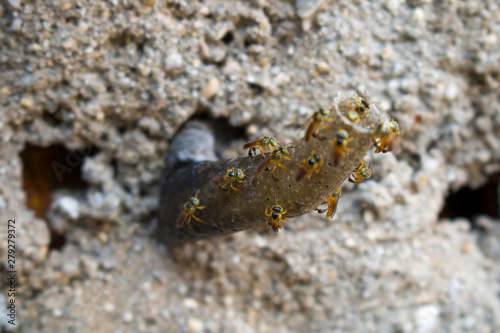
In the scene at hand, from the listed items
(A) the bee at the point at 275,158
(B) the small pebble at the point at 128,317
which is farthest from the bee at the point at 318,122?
(B) the small pebble at the point at 128,317

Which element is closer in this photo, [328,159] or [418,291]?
[328,159]

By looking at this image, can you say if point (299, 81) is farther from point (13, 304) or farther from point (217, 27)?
point (13, 304)

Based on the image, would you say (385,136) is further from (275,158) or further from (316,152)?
(275,158)

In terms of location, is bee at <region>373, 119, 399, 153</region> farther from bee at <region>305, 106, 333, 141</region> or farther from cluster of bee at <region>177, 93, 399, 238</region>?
bee at <region>305, 106, 333, 141</region>

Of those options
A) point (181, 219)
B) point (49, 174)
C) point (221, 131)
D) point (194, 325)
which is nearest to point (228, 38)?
point (221, 131)

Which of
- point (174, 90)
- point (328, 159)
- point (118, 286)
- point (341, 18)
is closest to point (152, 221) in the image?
point (118, 286)

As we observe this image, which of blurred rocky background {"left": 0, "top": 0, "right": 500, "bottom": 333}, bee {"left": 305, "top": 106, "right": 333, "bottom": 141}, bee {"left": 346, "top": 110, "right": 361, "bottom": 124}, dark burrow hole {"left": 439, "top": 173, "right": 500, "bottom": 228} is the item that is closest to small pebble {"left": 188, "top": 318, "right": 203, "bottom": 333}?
blurred rocky background {"left": 0, "top": 0, "right": 500, "bottom": 333}
